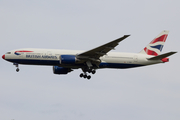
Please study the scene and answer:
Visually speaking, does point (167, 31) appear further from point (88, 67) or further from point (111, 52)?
point (88, 67)

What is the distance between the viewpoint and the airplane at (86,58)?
39.2 meters

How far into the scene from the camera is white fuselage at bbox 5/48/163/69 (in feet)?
129

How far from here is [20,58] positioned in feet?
130

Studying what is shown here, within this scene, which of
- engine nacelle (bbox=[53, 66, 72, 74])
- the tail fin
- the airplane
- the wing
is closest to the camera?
the wing

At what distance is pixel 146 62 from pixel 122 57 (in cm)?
352

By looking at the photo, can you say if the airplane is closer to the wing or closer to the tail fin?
the wing

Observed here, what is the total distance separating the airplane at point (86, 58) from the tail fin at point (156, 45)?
2.13 meters

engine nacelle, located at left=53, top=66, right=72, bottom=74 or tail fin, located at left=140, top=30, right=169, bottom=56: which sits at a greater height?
tail fin, located at left=140, top=30, right=169, bottom=56

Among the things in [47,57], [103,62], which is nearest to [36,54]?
[47,57]

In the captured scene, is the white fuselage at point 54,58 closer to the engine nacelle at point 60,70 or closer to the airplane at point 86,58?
the airplane at point 86,58

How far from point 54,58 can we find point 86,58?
3945mm

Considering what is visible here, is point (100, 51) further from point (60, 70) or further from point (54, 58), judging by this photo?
point (60, 70)

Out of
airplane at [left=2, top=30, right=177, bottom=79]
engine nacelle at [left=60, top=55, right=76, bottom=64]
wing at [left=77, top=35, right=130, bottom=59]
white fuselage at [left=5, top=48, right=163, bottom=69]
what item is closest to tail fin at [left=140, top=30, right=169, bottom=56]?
airplane at [left=2, top=30, right=177, bottom=79]

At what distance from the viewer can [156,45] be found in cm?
4666
